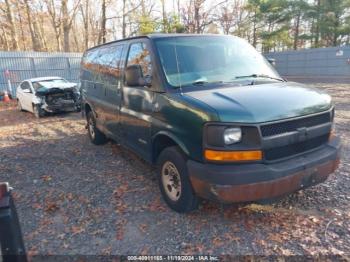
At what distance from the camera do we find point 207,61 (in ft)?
12.1

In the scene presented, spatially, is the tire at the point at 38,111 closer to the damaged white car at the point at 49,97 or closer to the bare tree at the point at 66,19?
the damaged white car at the point at 49,97

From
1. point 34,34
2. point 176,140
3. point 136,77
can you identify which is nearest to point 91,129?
point 136,77

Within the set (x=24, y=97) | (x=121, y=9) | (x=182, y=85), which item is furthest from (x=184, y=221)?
(x=121, y=9)

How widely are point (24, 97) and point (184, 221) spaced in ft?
34.8

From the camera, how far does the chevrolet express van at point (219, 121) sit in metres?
2.70

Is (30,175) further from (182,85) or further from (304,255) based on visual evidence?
(304,255)

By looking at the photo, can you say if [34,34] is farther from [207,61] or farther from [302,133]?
[302,133]

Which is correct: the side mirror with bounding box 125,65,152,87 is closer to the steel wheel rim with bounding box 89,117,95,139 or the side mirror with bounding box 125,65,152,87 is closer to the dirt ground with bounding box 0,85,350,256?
the dirt ground with bounding box 0,85,350,256

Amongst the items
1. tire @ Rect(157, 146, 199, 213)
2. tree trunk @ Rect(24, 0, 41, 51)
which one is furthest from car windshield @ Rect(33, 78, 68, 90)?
tree trunk @ Rect(24, 0, 41, 51)

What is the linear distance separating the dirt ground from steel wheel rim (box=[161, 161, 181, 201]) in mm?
231

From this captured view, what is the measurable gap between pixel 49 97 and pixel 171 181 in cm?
866

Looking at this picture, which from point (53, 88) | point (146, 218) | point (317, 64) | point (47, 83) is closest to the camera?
point (146, 218)

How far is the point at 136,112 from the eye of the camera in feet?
13.1

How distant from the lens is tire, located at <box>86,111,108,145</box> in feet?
20.9
